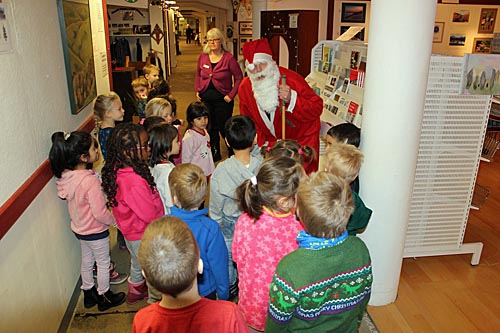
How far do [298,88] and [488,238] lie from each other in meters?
2.31

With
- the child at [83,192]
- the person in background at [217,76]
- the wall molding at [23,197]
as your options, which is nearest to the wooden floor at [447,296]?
the child at [83,192]

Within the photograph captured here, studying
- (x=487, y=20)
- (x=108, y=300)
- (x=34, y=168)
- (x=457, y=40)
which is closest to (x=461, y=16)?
(x=457, y=40)

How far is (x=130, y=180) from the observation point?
93.6 inches

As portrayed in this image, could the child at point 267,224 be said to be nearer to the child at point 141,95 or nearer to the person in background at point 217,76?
the child at point 141,95

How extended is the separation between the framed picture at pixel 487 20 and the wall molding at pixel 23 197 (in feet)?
31.2

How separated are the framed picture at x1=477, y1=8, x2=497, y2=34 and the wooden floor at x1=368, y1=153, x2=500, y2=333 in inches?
272

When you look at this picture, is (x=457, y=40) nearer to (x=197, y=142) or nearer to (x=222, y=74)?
(x=222, y=74)

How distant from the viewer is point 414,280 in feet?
10.0

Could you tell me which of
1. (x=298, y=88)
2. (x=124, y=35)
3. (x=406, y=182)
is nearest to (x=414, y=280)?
(x=406, y=182)

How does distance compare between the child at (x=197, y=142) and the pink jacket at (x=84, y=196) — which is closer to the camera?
the pink jacket at (x=84, y=196)

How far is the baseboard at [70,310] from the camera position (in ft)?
8.16

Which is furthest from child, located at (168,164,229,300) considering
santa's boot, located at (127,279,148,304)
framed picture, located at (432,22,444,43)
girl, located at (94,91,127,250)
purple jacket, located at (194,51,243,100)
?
framed picture, located at (432,22,444,43)

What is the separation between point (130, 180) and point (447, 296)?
93.7 inches

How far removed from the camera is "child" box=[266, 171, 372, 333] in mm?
1398
